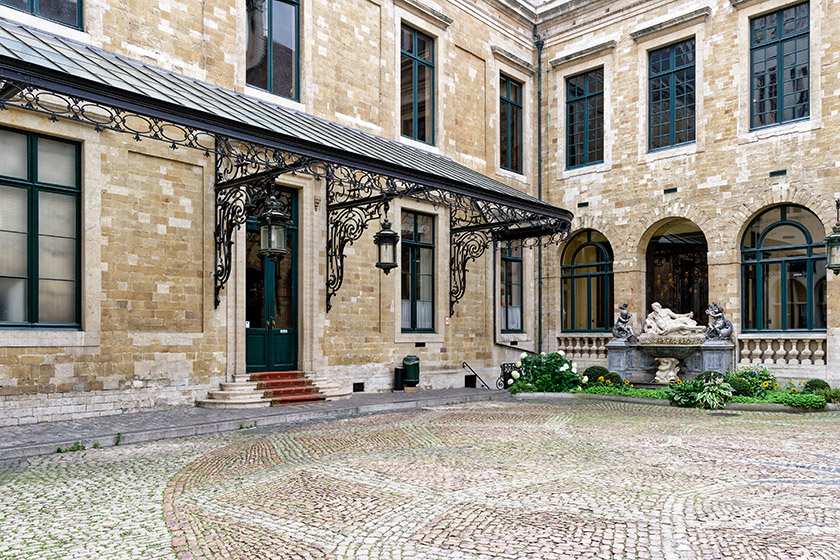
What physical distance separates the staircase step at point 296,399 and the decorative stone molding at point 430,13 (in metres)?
8.36

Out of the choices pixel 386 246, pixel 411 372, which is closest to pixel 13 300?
pixel 386 246

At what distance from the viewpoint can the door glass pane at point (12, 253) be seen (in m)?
9.49

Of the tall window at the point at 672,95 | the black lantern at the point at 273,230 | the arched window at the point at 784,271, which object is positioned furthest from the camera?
the tall window at the point at 672,95

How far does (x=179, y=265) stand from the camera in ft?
36.9

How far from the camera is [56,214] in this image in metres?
10.0

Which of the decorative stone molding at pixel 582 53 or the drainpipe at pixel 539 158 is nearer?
the decorative stone molding at pixel 582 53

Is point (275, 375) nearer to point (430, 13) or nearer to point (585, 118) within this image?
point (430, 13)

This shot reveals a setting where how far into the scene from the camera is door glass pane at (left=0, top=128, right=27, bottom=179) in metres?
9.55

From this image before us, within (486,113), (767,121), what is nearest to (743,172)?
(767,121)

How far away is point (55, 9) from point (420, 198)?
6198mm

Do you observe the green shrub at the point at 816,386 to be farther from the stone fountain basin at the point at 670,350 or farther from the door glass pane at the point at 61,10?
the door glass pane at the point at 61,10

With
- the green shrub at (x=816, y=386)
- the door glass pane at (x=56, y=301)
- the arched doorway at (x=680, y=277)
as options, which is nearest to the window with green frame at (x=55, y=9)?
the door glass pane at (x=56, y=301)

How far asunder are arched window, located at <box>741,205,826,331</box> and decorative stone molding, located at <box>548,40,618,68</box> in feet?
17.7

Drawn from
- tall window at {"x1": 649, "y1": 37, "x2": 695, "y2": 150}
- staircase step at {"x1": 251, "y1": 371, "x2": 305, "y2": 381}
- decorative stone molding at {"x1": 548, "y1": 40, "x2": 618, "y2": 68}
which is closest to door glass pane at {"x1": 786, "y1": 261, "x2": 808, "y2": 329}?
tall window at {"x1": 649, "y1": 37, "x2": 695, "y2": 150}
